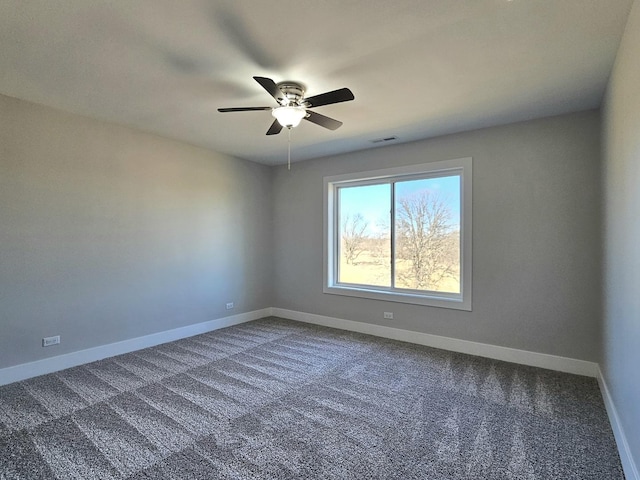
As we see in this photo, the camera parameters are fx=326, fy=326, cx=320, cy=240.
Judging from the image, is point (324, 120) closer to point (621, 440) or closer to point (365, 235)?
point (365, 235)

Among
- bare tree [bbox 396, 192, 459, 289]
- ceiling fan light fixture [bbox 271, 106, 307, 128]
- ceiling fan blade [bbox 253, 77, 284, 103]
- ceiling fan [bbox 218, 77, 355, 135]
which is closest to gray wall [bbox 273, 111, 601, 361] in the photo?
bare tree [bbox 396, 192, 459, 289]

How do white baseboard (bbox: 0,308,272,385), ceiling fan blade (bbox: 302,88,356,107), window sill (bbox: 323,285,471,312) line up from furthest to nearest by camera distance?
window sill (bbox: 323,285,471,312)
white baseboard (bbox: 0,308,272,385)
ceiling fan blade (bbox: 302,88,356,107)

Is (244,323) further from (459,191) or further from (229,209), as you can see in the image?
(459,191)

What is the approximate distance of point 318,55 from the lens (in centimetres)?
233

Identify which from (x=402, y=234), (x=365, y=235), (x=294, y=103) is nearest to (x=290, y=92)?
(x=294, y=103)

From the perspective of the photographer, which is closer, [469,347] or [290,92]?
[290,92]

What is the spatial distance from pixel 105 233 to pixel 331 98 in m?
3.02

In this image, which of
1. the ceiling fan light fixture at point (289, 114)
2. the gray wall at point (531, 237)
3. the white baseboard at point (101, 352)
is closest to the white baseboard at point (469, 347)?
the gray wall at point (531, 237)

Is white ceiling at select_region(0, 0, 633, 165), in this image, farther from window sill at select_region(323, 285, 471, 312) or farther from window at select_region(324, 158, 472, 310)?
window sill at select_region(323, 285, 471, 312)

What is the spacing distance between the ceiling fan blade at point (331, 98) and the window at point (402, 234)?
2.19 m

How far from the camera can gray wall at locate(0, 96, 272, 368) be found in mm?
3133

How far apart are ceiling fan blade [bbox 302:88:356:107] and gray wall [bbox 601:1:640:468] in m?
1.61

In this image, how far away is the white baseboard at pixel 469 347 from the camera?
3.32 metres

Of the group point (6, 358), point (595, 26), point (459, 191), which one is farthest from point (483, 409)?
point (6, 358)
